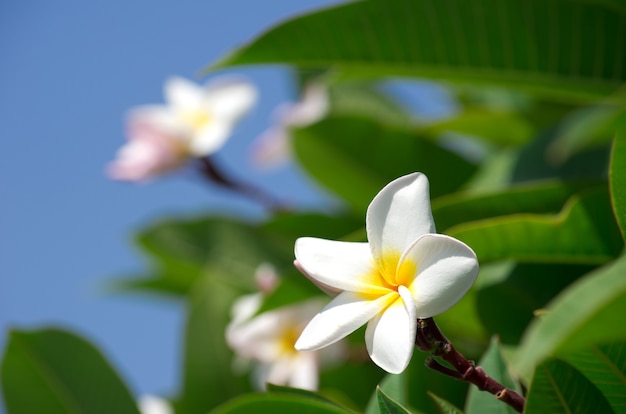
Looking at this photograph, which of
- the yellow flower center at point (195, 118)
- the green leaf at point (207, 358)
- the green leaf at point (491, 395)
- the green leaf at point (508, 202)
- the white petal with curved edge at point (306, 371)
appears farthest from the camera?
the yellow flower center at point (195, 118)

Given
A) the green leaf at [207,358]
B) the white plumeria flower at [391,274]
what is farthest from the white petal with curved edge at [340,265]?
the green leaf at [207,358]

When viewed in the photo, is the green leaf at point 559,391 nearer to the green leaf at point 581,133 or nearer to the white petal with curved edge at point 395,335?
the white petal with curved edge at point 395,335

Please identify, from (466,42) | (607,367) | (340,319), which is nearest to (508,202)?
(466,42)

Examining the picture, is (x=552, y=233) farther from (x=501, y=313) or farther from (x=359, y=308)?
(x=359, y=308)

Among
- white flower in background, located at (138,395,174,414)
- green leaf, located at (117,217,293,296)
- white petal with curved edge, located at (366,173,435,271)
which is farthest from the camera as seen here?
green leaf, located at (117,217,293,296)

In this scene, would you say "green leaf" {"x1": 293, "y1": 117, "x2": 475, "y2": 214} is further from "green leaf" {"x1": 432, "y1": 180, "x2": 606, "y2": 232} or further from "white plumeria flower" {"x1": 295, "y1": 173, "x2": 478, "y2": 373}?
"white plumeria flower" {"x1": 295, "y1": 173, "x2": 478, "y2": 373}

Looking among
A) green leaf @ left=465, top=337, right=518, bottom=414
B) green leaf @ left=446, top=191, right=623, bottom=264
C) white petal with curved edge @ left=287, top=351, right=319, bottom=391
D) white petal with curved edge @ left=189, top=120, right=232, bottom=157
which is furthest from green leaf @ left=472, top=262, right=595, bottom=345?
white petal with curved edge @ left=189, top=120, right=232, bottom=157
